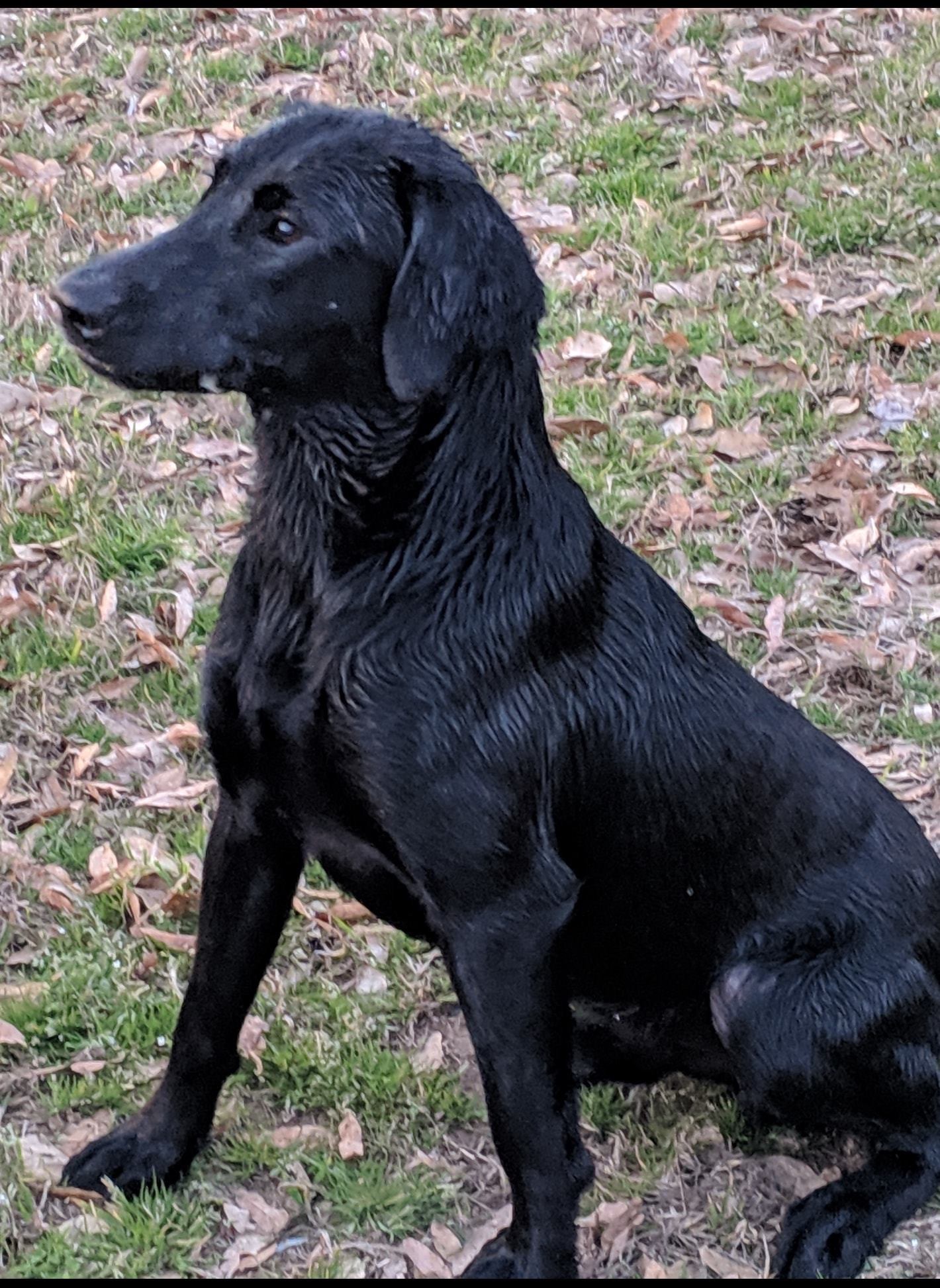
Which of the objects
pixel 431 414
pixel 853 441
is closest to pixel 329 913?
pixel 431 414

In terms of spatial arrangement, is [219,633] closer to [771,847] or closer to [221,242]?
[221,242]

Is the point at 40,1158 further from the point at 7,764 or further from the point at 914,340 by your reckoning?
the point at 914,340

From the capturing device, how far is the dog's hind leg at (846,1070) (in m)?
2.62

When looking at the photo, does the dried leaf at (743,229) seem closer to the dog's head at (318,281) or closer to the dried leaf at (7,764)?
the dried leaf at (7,764)

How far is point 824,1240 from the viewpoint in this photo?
275 cm

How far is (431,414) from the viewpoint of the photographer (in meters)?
2.30

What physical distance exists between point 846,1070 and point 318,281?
5.40 ft

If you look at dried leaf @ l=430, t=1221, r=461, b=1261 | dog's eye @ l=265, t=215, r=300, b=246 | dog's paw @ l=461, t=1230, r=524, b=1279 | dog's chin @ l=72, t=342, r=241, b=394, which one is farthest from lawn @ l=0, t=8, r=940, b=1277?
dog's eye @ l=265, t=215, r=300, b=246

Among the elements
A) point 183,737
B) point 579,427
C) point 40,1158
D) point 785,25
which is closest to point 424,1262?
point 40,1158

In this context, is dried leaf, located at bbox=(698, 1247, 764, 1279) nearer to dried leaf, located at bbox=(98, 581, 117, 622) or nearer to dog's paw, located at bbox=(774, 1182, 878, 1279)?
dog's paw, located at bbox=(774, 1182, 878, 1279)

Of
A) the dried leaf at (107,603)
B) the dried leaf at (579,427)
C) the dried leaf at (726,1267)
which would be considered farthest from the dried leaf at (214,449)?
the dried leaf at (726,1267)

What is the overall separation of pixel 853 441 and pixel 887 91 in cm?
266

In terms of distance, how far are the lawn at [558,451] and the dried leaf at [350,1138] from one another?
0.04ft

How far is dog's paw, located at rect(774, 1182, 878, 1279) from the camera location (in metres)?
2.72
